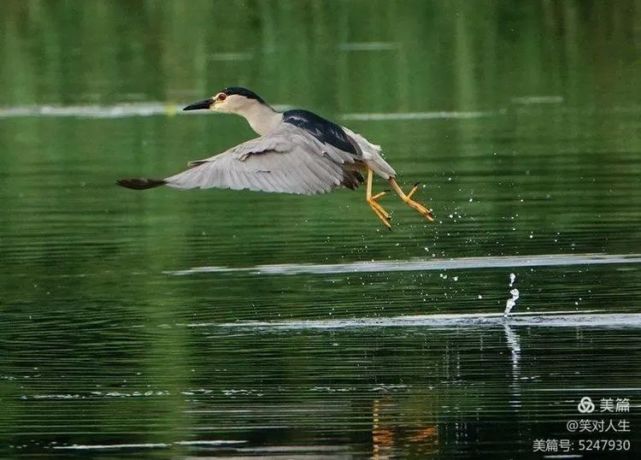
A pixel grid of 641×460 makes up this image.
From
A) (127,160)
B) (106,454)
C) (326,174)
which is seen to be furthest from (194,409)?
(127,160)

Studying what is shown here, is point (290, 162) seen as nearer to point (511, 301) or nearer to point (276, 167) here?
point (276, 167)

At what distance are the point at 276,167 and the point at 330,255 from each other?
3770mm

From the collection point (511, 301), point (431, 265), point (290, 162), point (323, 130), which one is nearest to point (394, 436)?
point (290, 162)

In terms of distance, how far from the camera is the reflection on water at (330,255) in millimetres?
11047

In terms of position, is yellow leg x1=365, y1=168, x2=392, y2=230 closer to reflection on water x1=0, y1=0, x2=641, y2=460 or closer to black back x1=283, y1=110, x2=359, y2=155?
black back x1=283, y1=110, x2=359, y2=155

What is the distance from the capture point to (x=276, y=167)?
42.2 feet

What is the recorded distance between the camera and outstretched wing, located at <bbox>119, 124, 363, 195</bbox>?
1251 centimetres

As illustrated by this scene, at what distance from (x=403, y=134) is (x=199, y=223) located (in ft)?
20.2

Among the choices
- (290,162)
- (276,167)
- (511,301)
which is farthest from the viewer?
(511,301)

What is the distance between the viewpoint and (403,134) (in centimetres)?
2469

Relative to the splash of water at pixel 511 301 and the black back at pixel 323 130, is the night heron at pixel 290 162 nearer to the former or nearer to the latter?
the black back at pixel 323 130

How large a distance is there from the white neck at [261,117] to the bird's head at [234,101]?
28mm

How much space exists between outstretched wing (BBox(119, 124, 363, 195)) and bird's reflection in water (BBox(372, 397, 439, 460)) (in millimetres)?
1992

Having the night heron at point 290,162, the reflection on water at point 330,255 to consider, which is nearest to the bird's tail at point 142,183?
the night heron at point 290,162
